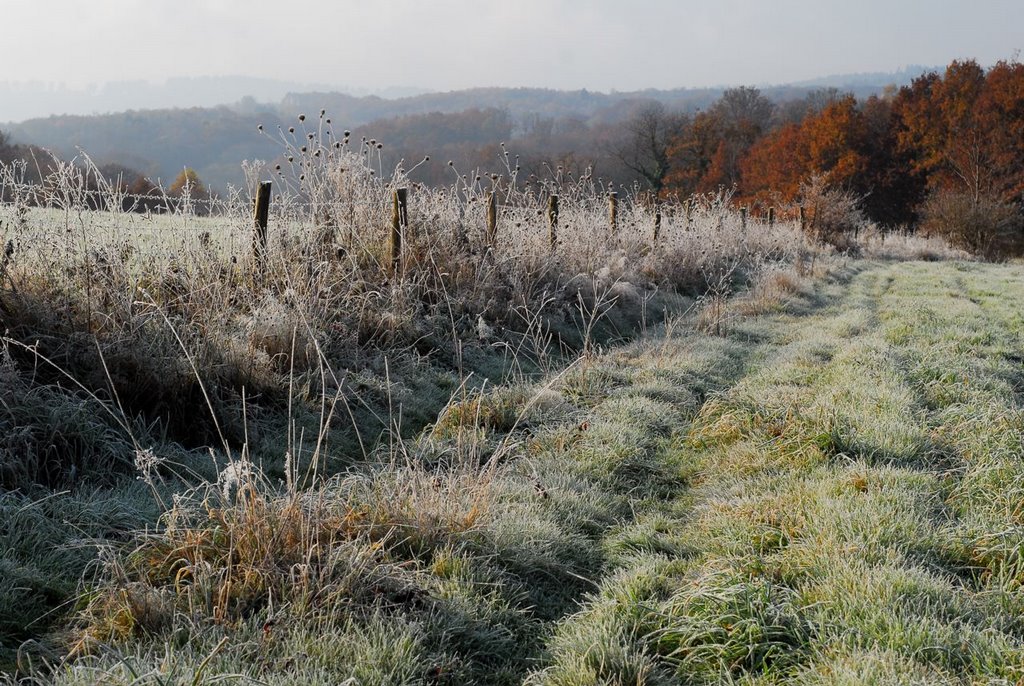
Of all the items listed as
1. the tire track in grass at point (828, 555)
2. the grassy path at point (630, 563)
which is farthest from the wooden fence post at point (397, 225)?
the tire track in grass at point (828, 555)

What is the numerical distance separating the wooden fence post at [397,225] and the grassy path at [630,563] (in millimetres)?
3002

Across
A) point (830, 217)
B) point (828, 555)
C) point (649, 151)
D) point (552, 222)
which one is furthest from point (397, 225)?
point (649, 151)

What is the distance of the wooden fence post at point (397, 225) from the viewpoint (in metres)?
7.66

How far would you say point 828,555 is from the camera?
3.01 m

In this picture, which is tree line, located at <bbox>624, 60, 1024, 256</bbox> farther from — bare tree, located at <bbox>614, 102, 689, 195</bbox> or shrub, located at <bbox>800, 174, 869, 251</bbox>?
shrub, located at <bbox>800, 174, 869, 251</bbox>

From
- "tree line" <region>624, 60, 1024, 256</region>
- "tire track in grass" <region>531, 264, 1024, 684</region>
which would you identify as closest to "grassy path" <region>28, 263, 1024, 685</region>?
"tire track in grass" <region>531, 264, 1024, 684</region>

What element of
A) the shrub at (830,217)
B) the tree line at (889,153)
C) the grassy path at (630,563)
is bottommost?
the grassy path at (630,563)

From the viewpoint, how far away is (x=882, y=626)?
252cm

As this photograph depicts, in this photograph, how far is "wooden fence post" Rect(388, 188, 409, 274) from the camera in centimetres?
766

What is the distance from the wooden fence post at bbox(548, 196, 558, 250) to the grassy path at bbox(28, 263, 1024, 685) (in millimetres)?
4890

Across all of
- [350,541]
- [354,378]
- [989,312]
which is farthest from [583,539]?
[989,312]

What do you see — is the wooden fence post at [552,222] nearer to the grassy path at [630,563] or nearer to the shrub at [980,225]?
the grassy path at [630,563]

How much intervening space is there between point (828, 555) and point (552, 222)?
769cm

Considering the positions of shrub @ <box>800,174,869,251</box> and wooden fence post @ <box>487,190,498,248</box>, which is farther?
shrub @ <box>800,174,869,251</box>
